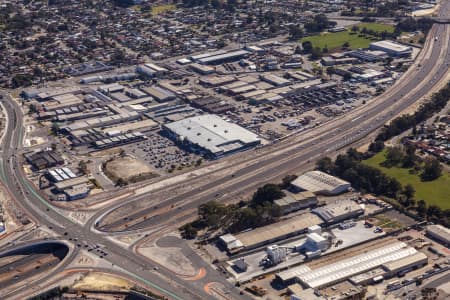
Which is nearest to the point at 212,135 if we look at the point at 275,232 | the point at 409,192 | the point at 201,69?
the point at 275,232

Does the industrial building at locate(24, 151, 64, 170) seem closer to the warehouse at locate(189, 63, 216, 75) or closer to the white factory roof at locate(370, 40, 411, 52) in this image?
the warehouse at locate(189, 63, 216, 75)

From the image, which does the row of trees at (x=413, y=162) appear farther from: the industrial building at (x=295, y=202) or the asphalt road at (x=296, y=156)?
the industrial building at (x=295, y=202)

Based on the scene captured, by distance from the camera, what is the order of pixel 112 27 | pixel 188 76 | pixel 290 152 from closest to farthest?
pixel 290 152
pixel 188 76
pixel 112 27

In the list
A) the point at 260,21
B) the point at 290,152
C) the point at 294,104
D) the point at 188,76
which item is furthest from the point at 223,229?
the point at 260,21

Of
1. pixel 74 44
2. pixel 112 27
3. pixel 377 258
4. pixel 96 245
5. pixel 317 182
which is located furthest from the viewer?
pixel 112 27

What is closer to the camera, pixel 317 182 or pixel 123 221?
pixel 123 221

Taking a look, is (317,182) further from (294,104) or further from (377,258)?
(294,104)

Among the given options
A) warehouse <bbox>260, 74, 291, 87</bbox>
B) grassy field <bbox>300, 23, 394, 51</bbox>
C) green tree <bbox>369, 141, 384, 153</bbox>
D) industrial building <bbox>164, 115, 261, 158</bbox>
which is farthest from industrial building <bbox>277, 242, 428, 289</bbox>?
grassy field <bbox>300, 23, 394, 51</bbox>

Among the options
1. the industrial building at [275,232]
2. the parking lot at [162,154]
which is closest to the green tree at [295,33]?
the parking lot at [162,154]
